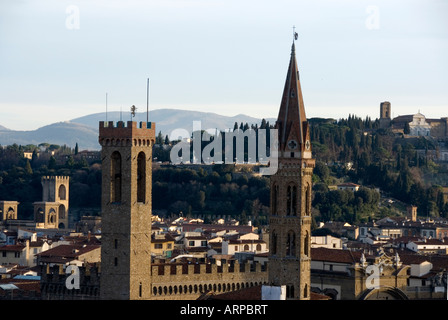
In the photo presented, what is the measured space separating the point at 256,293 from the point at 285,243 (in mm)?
1970

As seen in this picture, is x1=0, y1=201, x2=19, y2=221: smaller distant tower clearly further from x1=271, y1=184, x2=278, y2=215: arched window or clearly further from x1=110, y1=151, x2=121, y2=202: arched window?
x1=271, y1=184, x2=278, y2=215: arched window

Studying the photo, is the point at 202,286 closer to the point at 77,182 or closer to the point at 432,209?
the point at 432,209

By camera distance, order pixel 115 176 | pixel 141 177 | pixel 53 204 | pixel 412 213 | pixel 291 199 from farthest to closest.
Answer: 1. pixel 53 204
2. pixel 412 213
3. pixel 291 199
4. pixel 141 177
5. pixel 115 176

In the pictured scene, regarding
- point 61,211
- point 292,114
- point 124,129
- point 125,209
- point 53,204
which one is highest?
point 292,114

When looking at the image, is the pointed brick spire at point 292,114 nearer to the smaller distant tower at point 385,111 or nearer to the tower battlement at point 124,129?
the tower battlement at point 124,129

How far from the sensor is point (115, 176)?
41719 millimetres

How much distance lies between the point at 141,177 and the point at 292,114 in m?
5.51

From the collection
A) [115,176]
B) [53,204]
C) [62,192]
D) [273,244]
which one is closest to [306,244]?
[273,244]

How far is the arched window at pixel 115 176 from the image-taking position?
41.7 meters

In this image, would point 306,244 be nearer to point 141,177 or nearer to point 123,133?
point 141,177

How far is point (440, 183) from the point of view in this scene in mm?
128625

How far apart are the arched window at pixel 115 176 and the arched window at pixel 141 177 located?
64 cm

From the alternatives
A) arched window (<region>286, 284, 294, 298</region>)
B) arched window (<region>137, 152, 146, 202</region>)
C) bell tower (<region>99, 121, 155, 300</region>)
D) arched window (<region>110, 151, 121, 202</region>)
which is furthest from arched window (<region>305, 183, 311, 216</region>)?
arched window (<region>110, 151, 121, 202</region>)
